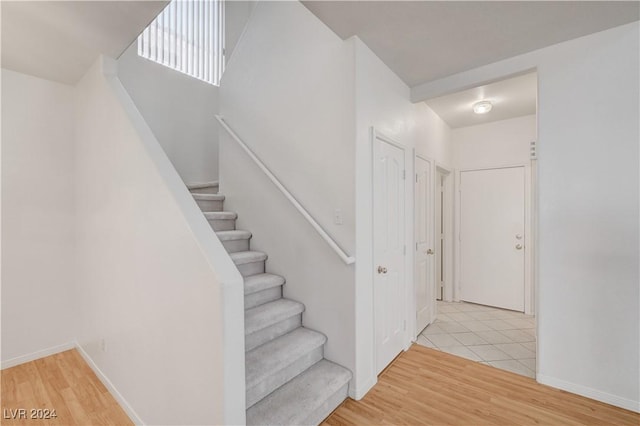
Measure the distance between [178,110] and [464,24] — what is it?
3.41 metres

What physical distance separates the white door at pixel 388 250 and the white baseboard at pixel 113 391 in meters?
1.70

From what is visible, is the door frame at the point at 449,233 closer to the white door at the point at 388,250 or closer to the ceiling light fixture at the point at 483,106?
the ceiling light fixture at the point at 483,106

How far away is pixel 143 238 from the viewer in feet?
5.54

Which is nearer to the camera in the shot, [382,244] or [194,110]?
[382,244]

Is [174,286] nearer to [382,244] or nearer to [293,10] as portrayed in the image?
[382,244]

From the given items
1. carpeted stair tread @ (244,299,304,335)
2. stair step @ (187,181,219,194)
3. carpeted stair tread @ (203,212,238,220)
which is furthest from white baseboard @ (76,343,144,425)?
stair step @ (187,181,219,194)

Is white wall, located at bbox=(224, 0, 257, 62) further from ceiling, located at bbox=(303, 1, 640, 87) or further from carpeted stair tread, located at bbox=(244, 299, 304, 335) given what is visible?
carpeted stair tread, located at bbox=(244, 299, 304, 335)

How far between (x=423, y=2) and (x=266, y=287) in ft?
7.31

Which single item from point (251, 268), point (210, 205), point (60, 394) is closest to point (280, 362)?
point (251, 268)

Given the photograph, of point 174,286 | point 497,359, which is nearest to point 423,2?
point 174,286

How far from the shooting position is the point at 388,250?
2.46 meters

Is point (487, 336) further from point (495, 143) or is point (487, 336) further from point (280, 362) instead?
point (495, 143)

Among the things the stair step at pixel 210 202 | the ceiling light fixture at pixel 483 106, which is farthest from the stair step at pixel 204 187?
the ceiling light fixture at pixel 483 106

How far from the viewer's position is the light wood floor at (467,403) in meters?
1.85
